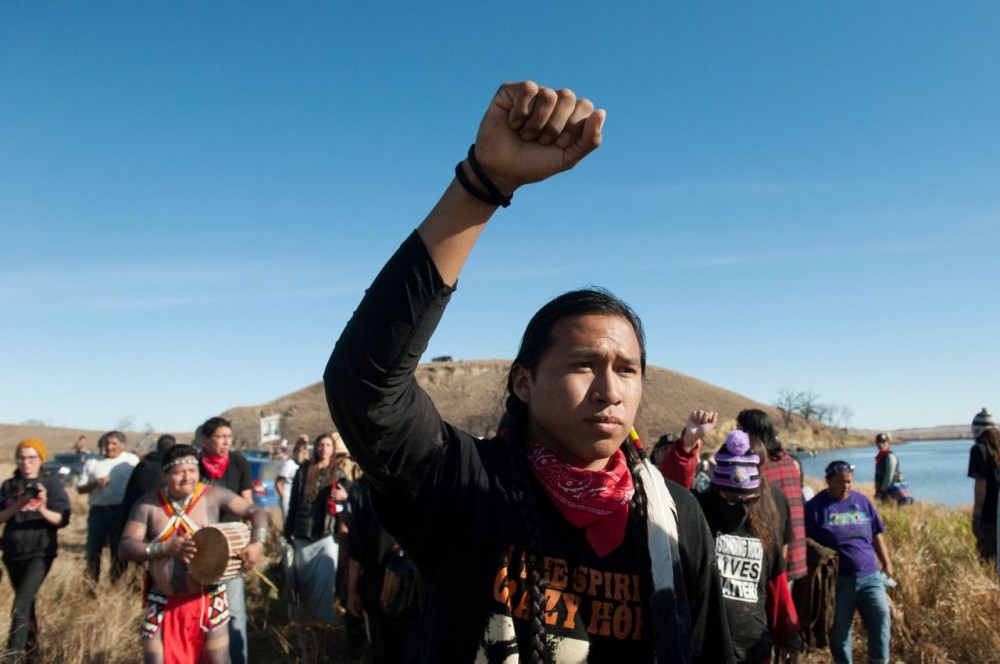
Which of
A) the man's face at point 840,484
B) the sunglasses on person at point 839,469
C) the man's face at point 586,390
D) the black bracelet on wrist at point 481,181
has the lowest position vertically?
the man's face at point 840,484

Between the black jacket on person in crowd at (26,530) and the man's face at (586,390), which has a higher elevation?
the man's face at (586,390)

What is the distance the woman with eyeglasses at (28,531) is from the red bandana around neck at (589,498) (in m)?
6.19

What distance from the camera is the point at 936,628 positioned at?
6230 millimetres

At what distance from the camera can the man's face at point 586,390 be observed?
1.69m

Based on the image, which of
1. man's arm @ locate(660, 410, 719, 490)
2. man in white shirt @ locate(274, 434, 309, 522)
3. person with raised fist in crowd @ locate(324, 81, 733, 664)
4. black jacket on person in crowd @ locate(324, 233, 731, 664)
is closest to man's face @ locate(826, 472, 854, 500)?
man's arm @ locate(660, 410, 719, 490)

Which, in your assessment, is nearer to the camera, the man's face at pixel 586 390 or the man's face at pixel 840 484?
the man's face at pixel 586 390

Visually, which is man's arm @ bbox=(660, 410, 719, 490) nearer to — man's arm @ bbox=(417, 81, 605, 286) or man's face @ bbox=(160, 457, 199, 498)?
man's arm @ bbox=(417, 81, 605, 286)

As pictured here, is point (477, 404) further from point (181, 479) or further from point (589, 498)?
point (589, 498)

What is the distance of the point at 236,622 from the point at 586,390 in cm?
458

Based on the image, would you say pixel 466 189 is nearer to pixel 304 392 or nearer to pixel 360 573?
pixel 360 573

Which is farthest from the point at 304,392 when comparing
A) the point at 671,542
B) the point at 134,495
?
the point at 671,542

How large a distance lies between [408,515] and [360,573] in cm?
412

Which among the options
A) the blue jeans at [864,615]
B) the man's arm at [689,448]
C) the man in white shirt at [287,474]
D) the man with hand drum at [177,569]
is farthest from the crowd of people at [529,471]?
the man in white shirt at [287,474]

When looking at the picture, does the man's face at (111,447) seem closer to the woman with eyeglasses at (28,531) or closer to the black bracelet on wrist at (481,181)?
the woman with eyeglasses at (28,531)
